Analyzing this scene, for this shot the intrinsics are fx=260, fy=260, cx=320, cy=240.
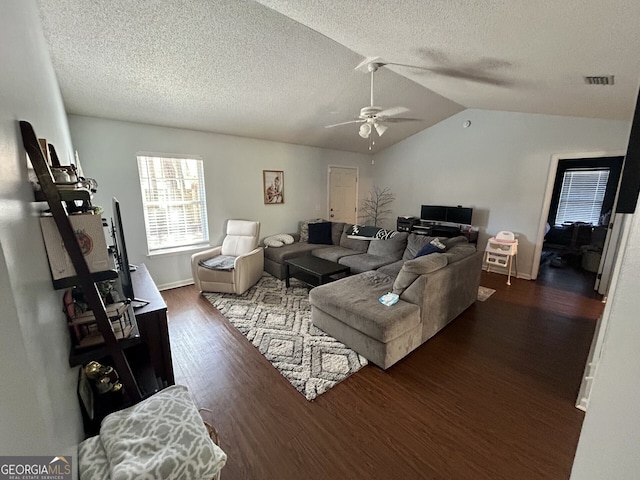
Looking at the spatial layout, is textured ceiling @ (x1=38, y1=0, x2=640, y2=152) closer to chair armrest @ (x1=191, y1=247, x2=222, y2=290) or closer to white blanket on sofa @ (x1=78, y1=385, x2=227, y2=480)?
chair armrest @ (x1=191, y1=247, x2=222, y2=290)

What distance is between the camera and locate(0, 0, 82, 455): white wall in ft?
1.98

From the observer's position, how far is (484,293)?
3867 millimetres

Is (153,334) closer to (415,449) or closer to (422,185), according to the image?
(415,449)

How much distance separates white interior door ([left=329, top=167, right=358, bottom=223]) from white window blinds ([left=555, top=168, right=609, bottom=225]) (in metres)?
4.96

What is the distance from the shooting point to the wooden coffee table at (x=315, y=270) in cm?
351

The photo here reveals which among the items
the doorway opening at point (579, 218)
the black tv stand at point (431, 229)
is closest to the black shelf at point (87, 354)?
the black tv stand at point (431, 229)

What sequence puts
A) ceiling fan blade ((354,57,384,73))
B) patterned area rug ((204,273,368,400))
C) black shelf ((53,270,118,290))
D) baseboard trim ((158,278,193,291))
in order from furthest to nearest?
baseboard trim ((158,278,193,291)) < ceiling fan blade ((354,57,384,73)) < patterned area rug ((204,273,368,400)) < black shelf ((53,270,118,290))

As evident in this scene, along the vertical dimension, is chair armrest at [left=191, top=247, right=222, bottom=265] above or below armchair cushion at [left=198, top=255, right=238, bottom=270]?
above

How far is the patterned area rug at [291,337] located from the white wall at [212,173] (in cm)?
133

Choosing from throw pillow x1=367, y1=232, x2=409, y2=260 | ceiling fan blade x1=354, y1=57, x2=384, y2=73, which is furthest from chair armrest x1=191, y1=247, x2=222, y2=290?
ceiling fan blade x1=354, y1=57, x2=384, y2=73

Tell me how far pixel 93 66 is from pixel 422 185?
18.5ft

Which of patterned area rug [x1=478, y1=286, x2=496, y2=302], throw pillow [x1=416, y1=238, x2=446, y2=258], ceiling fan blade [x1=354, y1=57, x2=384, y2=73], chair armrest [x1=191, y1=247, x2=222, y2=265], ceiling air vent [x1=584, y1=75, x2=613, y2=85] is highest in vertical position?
ceiling fan blade [x1=354, y1=57, x2=384, y2=73]

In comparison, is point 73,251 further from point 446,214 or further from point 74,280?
point 446,214

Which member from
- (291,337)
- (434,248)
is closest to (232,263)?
(291,337)
